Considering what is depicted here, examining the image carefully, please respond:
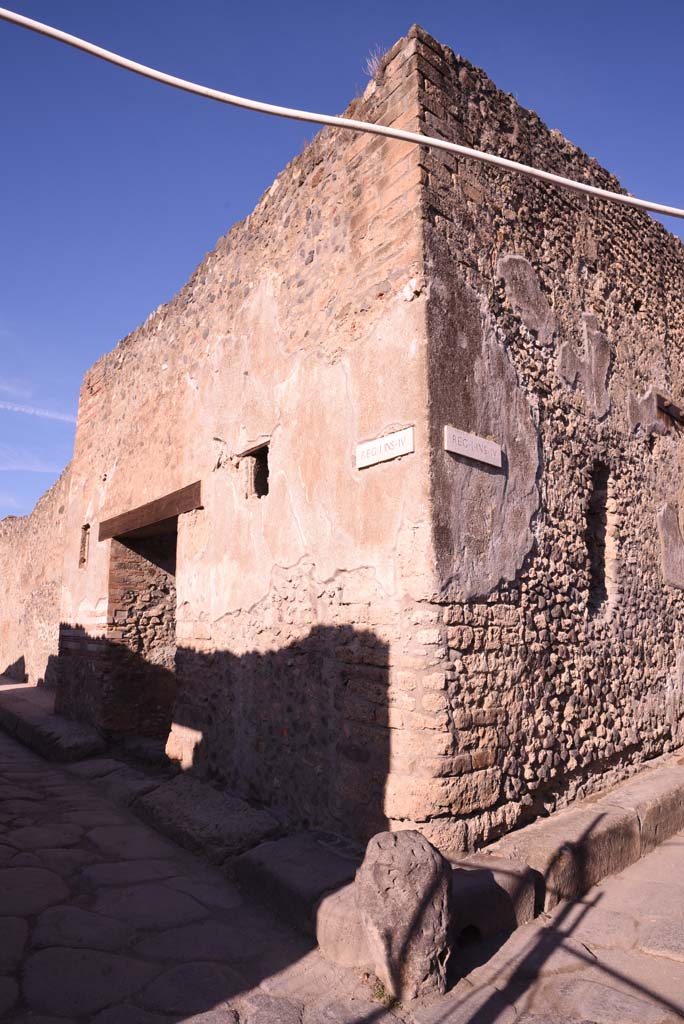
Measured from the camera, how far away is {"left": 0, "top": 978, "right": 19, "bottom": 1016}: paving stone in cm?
232

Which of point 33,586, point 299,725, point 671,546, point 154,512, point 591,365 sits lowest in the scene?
point 299,725

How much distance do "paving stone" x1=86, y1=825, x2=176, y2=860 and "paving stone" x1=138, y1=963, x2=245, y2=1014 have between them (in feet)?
4.26

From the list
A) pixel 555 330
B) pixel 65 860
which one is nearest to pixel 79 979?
pixel 65 860

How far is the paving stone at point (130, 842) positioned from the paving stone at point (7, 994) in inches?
52.3

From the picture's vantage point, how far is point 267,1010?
2.35 meters

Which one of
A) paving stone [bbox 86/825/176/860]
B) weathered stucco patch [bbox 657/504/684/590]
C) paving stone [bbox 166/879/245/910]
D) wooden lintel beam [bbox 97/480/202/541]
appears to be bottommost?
paving stone [bbox 86/825/176/860]

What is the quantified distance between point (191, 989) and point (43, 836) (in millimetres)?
2024

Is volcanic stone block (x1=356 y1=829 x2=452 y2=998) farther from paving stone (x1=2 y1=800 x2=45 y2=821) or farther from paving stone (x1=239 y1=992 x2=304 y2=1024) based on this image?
paving stone (x1=2 y1=800 x2=45 y2=821)

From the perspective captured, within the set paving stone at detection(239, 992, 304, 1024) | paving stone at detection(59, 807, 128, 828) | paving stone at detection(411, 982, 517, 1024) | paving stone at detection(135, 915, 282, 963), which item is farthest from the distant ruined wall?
paving stone at detection(411, 982, 517, 1024)

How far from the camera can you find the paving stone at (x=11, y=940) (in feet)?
8.59

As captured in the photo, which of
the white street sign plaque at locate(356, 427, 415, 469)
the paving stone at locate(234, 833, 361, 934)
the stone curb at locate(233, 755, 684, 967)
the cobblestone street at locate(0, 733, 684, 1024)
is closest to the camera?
the cobblestone street at locate(0, 733, 684, 1024)

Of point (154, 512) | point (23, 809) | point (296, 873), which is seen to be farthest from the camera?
point (154, 512)

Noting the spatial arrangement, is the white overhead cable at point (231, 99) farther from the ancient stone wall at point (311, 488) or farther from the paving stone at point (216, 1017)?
the paving stone at point (216, 1017)

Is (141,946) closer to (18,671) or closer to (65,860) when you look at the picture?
(65,860)
